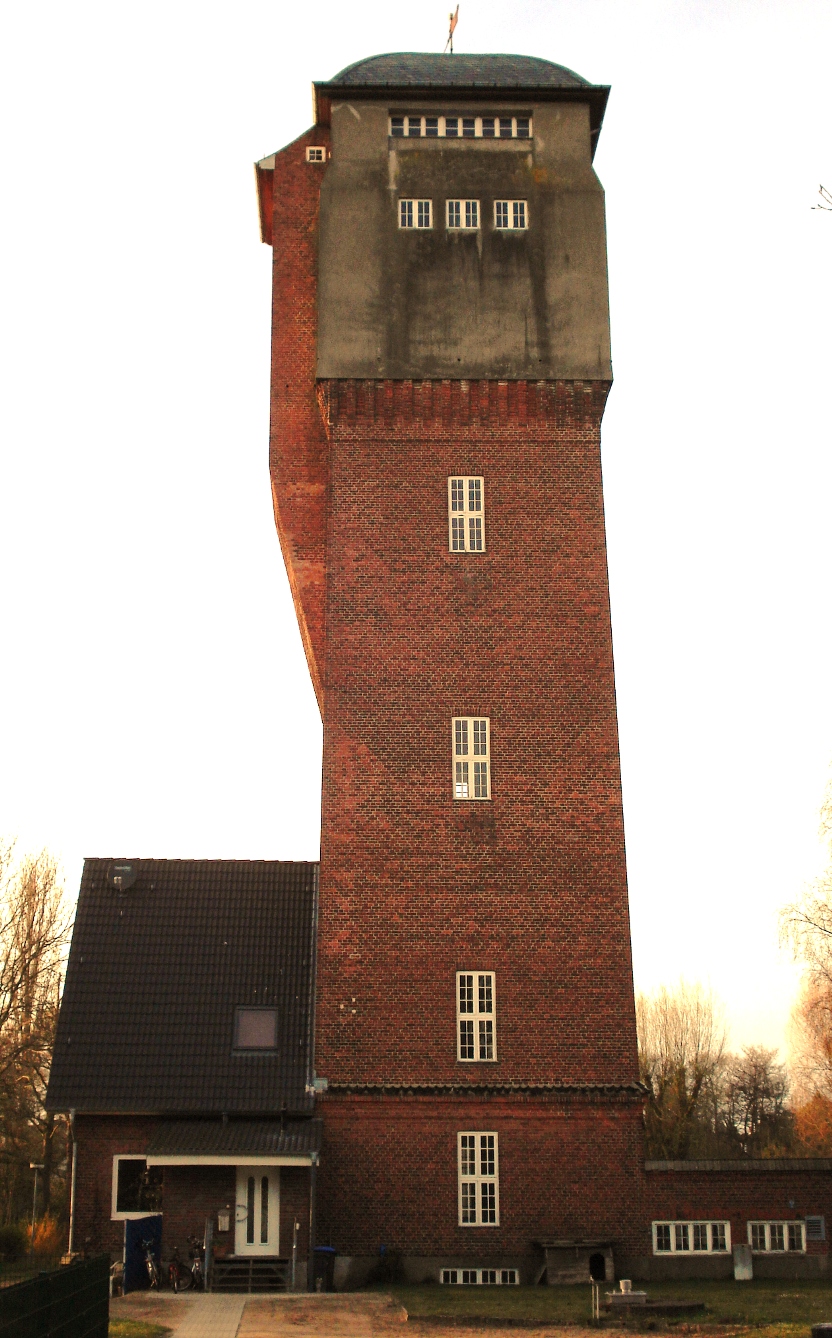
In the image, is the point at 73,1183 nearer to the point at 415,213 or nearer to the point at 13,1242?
the point at 13,1242

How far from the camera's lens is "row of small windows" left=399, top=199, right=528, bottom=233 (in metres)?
29.4

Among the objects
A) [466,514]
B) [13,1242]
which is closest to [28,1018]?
[13,1242]

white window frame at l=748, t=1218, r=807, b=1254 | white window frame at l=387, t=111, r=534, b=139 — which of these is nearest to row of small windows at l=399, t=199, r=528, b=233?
white window frame at l=387, t=111, r=534, b=139

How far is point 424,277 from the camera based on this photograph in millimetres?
28938

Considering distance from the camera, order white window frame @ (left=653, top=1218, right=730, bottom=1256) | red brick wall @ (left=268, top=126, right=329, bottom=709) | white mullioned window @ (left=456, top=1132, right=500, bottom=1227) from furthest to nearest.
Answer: red brick wall @ (left=268, top=126, right=329, bottom=709) < white window frame @ (left=653, top=1218, right=730, bottom=1256) < white mullioned window @ (left=456, top=1132, right=500, bottom=1227)

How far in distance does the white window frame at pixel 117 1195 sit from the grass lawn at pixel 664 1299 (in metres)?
4.94

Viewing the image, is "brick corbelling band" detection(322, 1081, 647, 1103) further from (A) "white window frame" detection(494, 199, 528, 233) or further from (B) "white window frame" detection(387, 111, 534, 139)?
(B) "white window frame" detection(387, 111, 534, 139)

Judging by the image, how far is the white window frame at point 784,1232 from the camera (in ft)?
80.8

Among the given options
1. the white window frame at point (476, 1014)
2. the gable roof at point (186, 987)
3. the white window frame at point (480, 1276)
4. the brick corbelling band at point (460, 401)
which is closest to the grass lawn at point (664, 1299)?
the white window frame at point (480, 1276)

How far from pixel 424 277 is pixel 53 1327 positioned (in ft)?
72.1

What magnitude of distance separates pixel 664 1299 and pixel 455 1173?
4.80 m

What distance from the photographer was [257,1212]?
24312 millimetres

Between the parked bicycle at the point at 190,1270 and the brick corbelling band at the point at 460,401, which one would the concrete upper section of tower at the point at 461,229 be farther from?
the parked bicycle at the point at 190,1270

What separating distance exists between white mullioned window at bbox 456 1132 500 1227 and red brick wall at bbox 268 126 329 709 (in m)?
9.77
